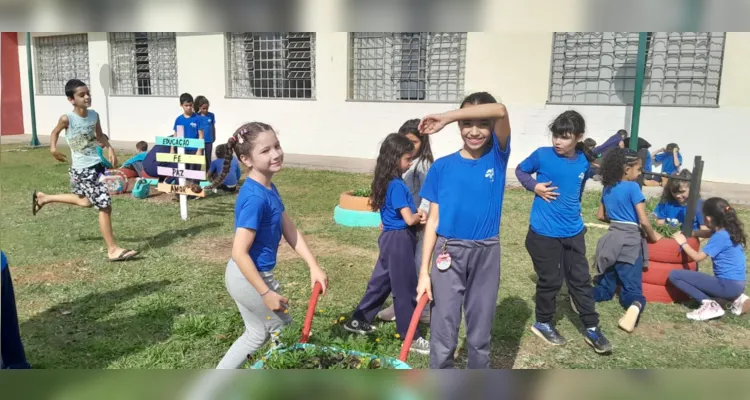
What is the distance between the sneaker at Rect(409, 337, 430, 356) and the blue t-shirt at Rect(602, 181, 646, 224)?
185 centimetres

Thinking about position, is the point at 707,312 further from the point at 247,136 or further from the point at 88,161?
the point at 88,161

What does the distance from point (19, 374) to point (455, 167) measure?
1.94m

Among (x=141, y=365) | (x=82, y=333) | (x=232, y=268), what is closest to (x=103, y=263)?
(x=82, y=333)

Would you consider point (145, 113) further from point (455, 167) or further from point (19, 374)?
point (19, 374)

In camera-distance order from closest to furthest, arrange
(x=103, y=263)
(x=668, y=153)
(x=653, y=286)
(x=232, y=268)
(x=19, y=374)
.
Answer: (x=19, y=374) < (x=232, y=268) < (x=653, y=286) < (x=103, y=263) < (x=668, y=153)

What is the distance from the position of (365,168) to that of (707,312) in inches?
292

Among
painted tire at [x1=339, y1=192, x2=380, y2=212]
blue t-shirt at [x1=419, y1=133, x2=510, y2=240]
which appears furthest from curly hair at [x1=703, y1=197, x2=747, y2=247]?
painted tire at [x1=339, y1=192, x2=380, y2=212]

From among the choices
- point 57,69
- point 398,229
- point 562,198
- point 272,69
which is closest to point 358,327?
point 398,229

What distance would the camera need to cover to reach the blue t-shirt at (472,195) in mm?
2520

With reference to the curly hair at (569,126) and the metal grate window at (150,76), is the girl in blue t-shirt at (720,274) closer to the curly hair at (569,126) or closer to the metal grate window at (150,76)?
the curly hair at (569,126)

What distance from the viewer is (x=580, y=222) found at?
11.6ft

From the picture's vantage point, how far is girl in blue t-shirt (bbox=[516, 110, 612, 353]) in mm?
3451

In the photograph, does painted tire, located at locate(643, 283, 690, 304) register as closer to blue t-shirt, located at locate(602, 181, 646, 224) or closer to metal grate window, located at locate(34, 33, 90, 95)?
blue t-shirt, located at locate(602, 181, 646, 224)

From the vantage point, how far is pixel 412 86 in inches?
451
